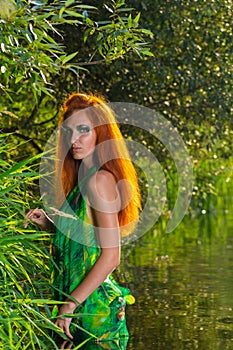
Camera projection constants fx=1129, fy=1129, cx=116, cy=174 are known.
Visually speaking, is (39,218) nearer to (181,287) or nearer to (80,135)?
(80,135)

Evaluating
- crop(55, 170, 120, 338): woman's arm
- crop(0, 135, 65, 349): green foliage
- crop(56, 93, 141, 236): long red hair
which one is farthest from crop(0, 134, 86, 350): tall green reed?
crop(56, 93, 141, 236): long red hair

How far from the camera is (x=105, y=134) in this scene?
5.25 m

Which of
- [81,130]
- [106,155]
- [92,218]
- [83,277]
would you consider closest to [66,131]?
[81,130]

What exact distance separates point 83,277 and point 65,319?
0.71 ft

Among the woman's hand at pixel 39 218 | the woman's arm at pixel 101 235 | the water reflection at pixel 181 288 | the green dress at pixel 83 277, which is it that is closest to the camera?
the woman's arm at pixel 101 235

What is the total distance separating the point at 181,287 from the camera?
484 inches

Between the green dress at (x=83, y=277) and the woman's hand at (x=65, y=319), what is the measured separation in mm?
56

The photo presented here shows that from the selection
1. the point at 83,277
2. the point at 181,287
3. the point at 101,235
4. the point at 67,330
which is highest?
the point at 101,235

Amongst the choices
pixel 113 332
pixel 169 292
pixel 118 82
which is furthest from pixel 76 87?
pixel 113 332

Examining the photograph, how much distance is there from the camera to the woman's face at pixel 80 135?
17.1 ft

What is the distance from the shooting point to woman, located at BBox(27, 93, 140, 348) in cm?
506

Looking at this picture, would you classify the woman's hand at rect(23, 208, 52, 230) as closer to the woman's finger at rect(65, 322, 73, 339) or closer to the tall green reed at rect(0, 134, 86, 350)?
the tall green reed at rect(0, 134, 86, 350)

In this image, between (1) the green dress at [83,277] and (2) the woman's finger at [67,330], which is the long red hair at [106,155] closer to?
(1) the green dress at [83,277]

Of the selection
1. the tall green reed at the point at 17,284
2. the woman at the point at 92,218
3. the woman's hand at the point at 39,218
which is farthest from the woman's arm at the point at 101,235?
the woman's hand at the point at 39,218
